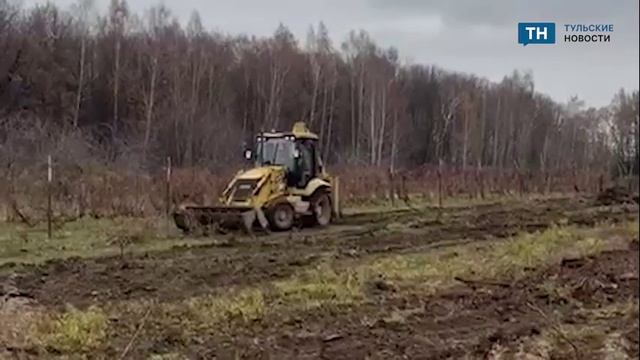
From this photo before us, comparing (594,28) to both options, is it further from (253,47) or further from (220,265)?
(253,47)

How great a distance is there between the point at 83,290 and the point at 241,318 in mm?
2790

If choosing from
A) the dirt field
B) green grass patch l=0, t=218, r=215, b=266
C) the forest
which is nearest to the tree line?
the forest

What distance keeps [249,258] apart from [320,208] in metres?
6.21

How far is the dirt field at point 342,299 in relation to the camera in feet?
24.6

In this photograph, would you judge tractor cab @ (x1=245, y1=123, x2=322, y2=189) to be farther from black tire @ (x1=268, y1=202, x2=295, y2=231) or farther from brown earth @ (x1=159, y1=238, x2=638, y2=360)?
brown earth @ (x1=159, y1=238, x2=638, y2=360)

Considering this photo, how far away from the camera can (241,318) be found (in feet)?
28.2

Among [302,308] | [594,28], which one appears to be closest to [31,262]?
[302,308]

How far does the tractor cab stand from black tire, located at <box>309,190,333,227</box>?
0.41m

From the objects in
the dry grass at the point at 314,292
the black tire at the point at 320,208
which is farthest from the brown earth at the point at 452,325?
the black tire at the point at 320,208

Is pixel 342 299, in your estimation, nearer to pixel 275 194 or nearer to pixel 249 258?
pixel 249 258

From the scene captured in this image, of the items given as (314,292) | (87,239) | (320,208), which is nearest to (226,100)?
(320,208)

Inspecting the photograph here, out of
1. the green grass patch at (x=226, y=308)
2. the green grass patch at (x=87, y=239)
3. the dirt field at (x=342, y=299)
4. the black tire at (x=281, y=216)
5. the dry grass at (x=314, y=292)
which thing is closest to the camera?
the dirt field at (x=342, y=299)

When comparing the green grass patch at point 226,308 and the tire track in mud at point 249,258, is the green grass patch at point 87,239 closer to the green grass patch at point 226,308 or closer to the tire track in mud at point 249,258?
the tire track in mud at point 249,258

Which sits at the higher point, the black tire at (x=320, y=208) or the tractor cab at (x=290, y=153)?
the tractor cab at (x=290, y=153)
